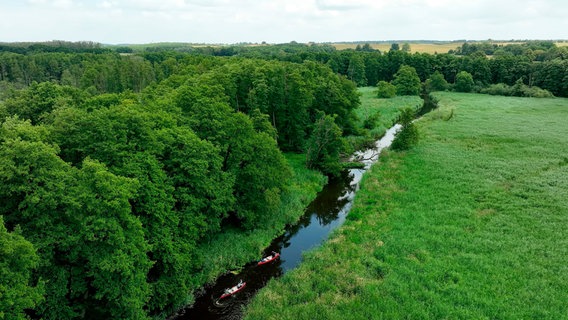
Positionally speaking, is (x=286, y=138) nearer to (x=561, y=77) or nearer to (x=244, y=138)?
(x=244, y=138)

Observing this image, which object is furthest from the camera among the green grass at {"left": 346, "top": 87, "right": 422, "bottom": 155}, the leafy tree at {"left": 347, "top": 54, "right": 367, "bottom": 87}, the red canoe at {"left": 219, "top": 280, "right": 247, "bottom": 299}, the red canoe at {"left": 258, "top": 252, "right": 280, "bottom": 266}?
the leafy tree at {"left": 347, "top": 54, "right": 367, "bottom": 87}

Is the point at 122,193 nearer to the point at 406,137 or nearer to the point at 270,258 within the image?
the point at 270,258

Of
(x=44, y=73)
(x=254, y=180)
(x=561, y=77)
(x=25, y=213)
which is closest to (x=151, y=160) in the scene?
(x=25, y=213)

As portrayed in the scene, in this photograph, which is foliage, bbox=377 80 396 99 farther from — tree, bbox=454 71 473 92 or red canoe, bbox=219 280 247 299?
red canoe, bbox=219 280 247 299

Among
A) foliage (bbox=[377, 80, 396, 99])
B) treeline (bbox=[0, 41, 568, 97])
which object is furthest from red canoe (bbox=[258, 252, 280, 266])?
foliage (bbox=[377, 80, 396, 99])

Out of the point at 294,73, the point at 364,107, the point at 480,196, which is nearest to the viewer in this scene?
the point at 480,196

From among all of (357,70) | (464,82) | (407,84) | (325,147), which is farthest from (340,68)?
(325,147)

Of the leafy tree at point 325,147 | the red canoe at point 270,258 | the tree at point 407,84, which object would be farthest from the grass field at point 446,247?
the tree at point 407,84
